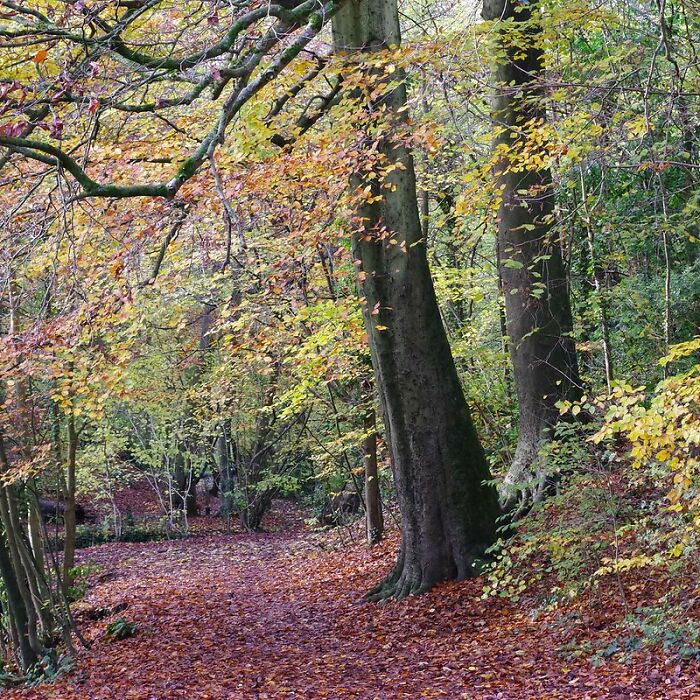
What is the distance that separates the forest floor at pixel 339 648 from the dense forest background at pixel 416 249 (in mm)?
257

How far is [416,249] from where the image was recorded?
8.70 meters

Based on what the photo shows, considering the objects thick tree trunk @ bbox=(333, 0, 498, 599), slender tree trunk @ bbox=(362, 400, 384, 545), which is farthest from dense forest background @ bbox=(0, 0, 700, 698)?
slender tree trunk @ bbox=(362, 400, 384, 545)

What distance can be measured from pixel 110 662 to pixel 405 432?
13.5 feet

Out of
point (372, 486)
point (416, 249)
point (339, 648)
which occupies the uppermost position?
point (416, 249)

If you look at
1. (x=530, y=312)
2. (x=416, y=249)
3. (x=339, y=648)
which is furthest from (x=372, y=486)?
(x=416, y=249)

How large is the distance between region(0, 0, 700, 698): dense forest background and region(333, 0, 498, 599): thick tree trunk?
3cm

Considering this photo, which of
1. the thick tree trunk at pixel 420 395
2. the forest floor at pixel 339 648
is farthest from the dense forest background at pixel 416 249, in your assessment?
the forest floor at pixel 339 648

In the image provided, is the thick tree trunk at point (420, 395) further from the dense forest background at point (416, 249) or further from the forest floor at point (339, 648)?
the forest floor at point (339, 648)

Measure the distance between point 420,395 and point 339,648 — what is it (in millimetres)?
2763

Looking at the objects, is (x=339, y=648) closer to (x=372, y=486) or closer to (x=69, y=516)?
(x=372, y=486)

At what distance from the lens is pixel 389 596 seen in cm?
905

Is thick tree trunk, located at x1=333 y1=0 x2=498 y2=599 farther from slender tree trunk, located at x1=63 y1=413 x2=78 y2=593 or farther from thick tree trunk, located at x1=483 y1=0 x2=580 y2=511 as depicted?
slender tree trunk, located at x1=63 y1=413 x2=78 y2=593

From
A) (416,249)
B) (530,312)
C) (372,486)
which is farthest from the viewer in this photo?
(372,486)

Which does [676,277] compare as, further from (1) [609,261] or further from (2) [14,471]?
(2) [14,471]
